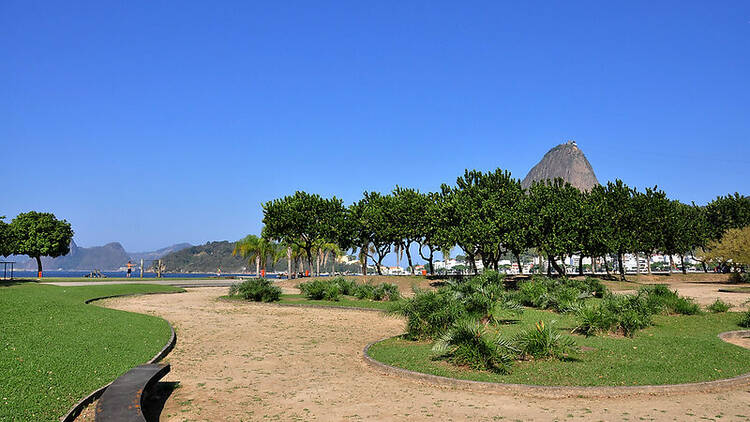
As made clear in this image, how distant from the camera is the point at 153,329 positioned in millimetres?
15648

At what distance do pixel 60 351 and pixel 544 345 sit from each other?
10.7m

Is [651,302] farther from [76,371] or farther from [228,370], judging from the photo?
[76,371]

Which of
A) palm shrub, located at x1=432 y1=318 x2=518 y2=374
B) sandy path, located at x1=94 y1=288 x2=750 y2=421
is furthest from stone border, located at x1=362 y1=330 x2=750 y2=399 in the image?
palm shrub, located at x1=432 y1=318 x2=518 y2=374

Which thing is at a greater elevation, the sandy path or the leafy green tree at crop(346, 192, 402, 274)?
the leafy green tree at crop(346, 192, 402, 274)

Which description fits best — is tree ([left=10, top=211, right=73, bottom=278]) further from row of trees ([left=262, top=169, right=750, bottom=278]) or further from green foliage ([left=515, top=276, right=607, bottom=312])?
green foliage ([left=515, top=276, right=607, bottom=312])

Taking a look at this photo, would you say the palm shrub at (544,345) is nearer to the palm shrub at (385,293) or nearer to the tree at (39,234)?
the palm shrub at (385,293)

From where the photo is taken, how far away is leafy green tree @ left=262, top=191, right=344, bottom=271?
5572 cm

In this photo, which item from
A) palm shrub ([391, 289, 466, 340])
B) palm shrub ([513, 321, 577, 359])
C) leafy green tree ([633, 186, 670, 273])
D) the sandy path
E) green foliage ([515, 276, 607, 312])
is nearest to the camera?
the sandy path

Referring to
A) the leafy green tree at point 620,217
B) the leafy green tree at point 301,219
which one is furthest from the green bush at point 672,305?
the leafy green tree at point 301,219

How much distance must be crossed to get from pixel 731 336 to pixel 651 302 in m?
4.81

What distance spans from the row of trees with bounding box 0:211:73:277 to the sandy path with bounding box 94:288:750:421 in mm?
50888

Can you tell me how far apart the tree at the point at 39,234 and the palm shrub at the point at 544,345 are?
58.6 meters

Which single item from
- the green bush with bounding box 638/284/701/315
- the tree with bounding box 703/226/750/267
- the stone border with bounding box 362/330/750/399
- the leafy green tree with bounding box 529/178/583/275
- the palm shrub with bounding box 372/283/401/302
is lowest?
the stone border with bounding box 362/330/750/399

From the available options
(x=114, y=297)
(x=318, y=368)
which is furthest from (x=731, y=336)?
(x=114, y=297)
